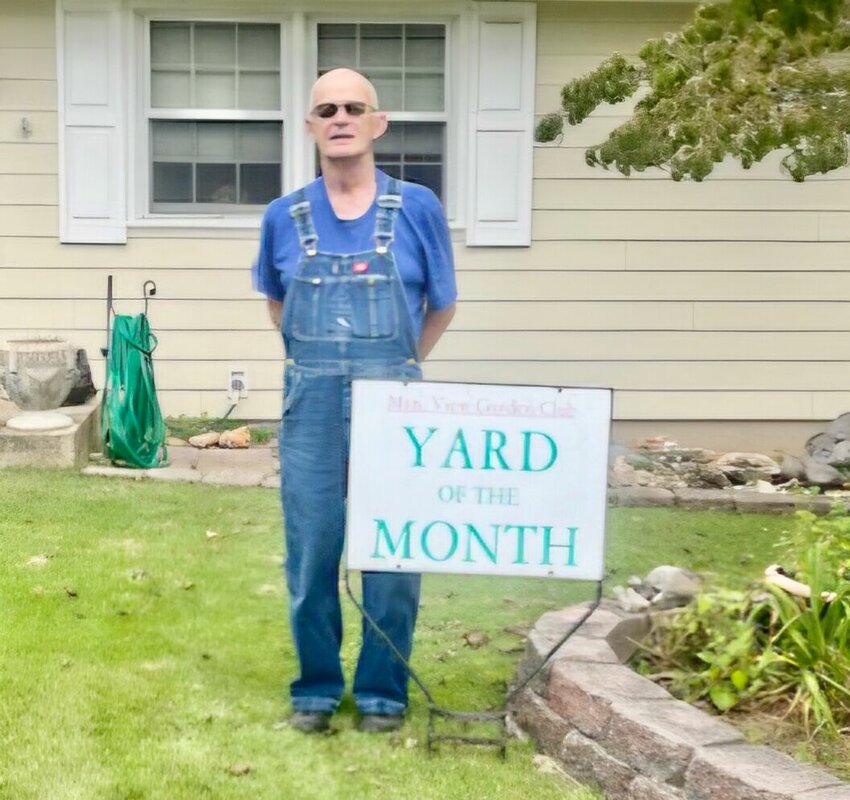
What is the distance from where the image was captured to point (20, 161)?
8.53 meters

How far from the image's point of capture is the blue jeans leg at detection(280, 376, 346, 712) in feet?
12.2

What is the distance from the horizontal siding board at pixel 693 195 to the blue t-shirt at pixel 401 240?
499 cm

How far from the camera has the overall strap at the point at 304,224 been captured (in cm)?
366

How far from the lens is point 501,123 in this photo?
859 centimetres

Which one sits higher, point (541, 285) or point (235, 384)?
point (541, 285)

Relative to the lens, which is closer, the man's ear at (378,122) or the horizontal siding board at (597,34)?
the man's ear at (378,122)

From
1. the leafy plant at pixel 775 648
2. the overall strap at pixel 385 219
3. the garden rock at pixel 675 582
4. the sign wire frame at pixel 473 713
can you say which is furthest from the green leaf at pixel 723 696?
the overall strap at pixel 385 219

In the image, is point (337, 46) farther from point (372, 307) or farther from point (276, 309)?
point (372, 307)

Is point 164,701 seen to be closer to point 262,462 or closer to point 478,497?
point 478,497

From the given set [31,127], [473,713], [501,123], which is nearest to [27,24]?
[31,127]

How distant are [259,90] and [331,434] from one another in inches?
212

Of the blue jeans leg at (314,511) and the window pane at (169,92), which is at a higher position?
the window pane at (169,92)

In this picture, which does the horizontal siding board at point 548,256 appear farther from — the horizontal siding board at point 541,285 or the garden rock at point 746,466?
the garden rock at point 746,466

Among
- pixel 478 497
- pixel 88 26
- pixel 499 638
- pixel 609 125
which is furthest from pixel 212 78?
pixel 478 497
